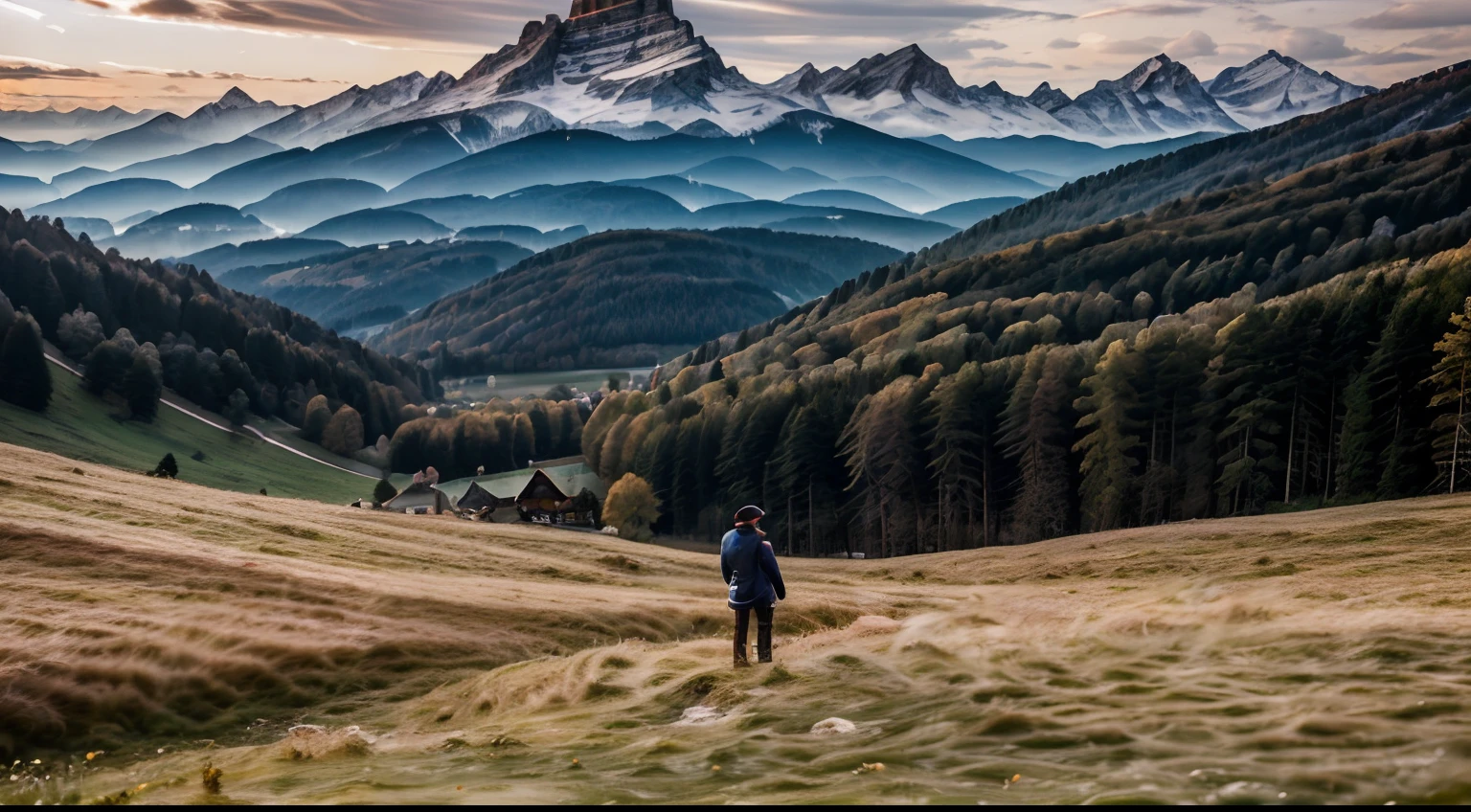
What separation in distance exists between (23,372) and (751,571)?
20929 centimetres

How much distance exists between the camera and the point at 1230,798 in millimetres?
11812

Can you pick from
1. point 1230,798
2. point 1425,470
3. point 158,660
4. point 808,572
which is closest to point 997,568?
point 808,572

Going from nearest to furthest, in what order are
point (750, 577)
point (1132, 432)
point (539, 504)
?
point (750, 577) < point (1132, 432) < point (539, 504)

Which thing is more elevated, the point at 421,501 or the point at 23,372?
the point at 23,372

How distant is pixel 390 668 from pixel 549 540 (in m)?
37.8

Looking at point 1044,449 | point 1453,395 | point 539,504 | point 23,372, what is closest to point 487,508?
point 539,504

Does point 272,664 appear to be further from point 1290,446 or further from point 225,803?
point 1290,446

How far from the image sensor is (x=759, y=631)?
25.2 metres

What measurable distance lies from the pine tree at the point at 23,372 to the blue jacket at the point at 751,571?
674ft

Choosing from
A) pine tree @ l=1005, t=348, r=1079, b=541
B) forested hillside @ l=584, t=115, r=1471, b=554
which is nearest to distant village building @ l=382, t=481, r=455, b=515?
forested hillside @ l=584, t=115, r=1471, b=554

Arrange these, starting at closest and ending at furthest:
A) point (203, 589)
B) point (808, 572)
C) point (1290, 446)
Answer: point (203, 589), point (808, 572), point (1290, 446)

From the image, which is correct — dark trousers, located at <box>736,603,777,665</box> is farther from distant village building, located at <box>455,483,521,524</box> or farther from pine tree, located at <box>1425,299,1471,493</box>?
distant village building, located at <box>455,483,521,524</box>

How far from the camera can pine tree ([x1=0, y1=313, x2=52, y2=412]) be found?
193 m

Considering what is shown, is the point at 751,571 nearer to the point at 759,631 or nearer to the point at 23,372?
the point at 759,631
